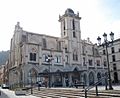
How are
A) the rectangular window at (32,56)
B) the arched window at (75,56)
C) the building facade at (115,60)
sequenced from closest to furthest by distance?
the rectangular window at (32,56) → the arched window at (75,56) → the building facade at (115,60)

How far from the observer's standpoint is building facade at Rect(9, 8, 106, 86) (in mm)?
49906

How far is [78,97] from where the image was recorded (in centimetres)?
1791

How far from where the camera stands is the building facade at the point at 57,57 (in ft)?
164

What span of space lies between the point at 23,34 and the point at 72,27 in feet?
55.2

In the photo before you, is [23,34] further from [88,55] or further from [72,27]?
[88,55]

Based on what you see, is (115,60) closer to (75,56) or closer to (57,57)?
(75,56)

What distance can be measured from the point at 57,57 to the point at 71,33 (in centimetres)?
1103

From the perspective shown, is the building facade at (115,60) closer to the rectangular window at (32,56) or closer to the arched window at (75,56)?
the arched window at (75,56)

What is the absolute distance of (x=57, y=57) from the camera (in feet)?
187

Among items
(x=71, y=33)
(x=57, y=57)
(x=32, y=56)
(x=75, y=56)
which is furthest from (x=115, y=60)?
(x=32, y=56)

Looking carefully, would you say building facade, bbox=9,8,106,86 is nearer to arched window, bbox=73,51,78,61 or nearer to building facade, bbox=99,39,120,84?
arched window, bbox=73,51,78,61

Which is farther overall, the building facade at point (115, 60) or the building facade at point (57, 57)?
the building facade at point (115, 60)

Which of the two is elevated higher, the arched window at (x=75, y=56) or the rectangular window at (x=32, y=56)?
the arched window at (x=75, y=56)

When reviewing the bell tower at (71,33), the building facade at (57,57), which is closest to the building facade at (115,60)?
the building facade at (57,57)
